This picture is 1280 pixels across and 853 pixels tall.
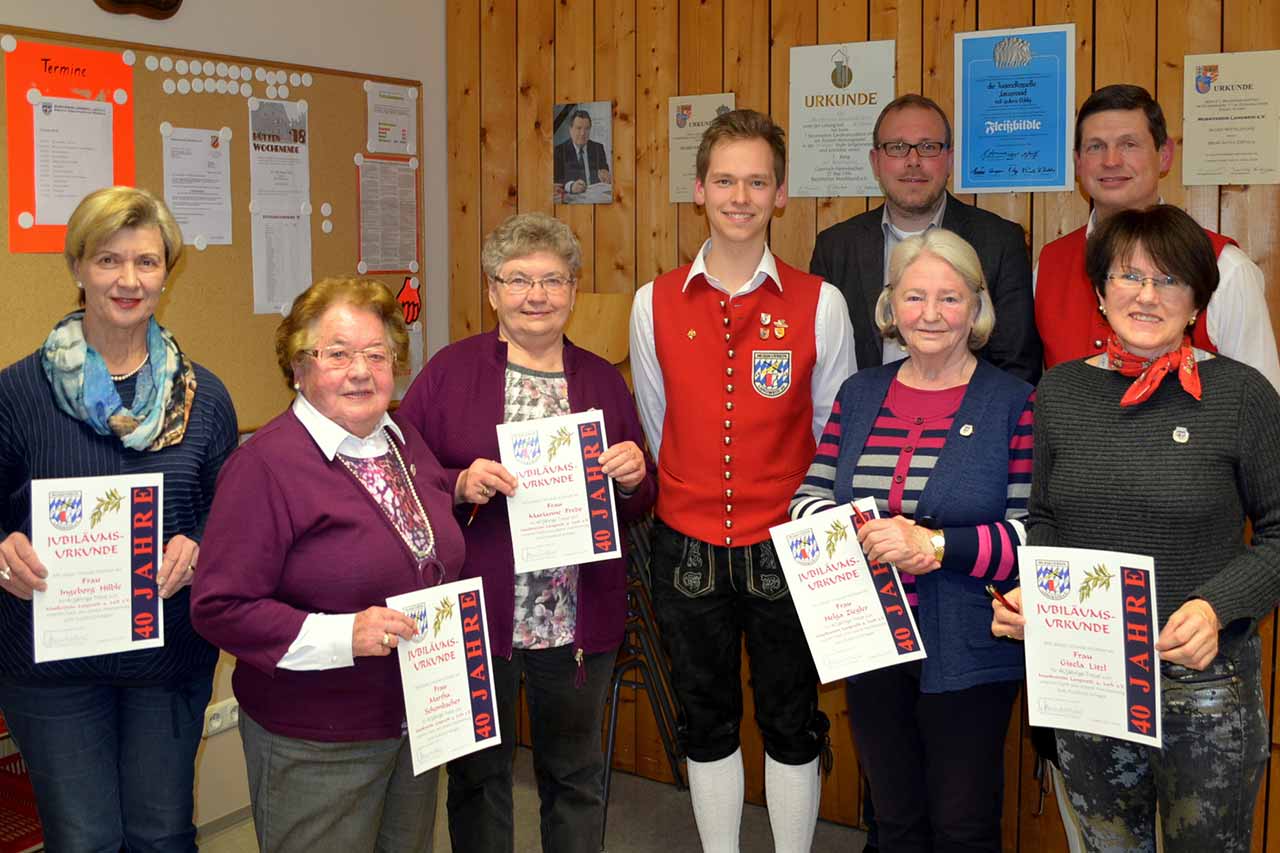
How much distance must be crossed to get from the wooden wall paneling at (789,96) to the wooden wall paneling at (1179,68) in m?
1.04

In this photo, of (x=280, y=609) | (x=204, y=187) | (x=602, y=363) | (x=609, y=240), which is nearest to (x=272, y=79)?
(x=204, y=187)

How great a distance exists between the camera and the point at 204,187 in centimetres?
359

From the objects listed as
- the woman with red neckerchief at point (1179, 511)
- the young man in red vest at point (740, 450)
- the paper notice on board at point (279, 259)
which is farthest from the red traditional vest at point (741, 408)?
the paper notice on board at point (279, 259)

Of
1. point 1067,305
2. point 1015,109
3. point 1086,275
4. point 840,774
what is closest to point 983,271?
point 1067,305

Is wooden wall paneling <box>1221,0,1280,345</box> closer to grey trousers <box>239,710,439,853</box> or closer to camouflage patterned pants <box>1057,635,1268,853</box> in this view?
camouflage patterned pants <box>1057,635,1268,853</box>

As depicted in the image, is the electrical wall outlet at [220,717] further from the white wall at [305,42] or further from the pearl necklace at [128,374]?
the pearl necklace at [128,374]

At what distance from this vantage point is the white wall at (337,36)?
129 inches

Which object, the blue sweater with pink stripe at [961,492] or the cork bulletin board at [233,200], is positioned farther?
the cork bulletin board at [233,200]

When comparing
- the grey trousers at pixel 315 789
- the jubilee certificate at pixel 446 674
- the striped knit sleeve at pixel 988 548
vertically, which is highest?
the striped knit sleeve at pixel 988 548

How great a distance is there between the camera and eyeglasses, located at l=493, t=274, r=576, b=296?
255cm

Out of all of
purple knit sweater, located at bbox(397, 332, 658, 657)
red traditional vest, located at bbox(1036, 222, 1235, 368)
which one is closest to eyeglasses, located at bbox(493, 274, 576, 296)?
purple knit sweater, located at bbox(397, 332, 658, 657)

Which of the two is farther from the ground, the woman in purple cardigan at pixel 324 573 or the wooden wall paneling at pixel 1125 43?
the wooden wall paneling at pixel 1125 43

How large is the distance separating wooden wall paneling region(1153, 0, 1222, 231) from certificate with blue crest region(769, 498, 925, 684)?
1.54 metres

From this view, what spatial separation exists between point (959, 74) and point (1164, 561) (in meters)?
1.88
